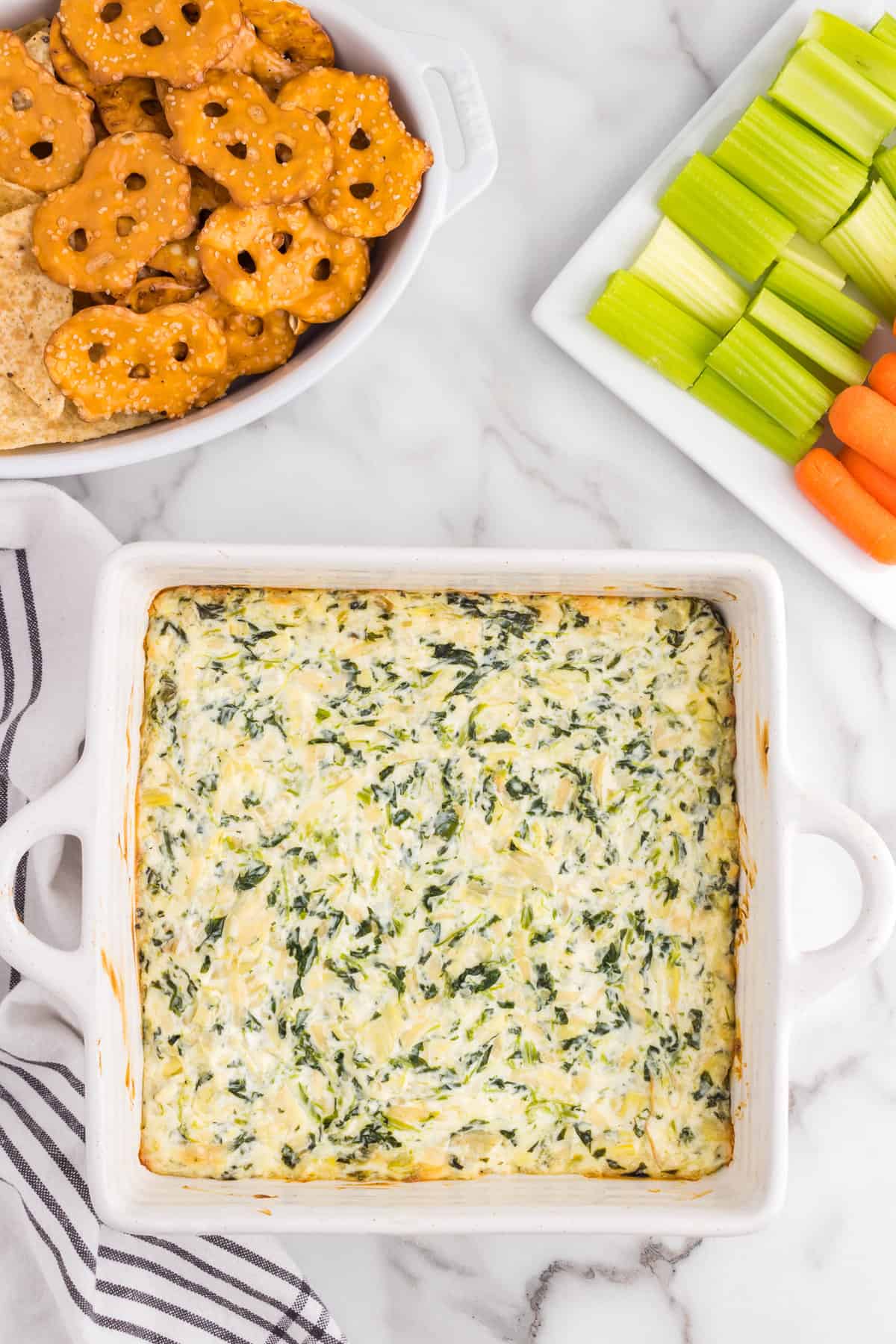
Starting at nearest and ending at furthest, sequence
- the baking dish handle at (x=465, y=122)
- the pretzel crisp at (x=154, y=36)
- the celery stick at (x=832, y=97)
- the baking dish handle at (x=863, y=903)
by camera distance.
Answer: the baking dish handle at (x=863, y=903) < the pretzel crisp at (x=154, y=36) < the baking dish handle at (x=465, y=122) < the celery stick at (x=832, y=97)

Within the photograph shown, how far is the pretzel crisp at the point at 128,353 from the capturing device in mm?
1443

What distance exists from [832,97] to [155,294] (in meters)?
0.92

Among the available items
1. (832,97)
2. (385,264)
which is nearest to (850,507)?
(832,97)

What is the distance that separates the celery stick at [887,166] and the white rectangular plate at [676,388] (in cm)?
18

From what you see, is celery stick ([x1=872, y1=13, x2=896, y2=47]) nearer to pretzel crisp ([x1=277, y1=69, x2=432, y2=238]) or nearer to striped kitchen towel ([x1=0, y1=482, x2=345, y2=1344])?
pretzel crisp ([x1=277, y1=69, x2=432, y2=238])

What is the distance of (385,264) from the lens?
60.2 inches

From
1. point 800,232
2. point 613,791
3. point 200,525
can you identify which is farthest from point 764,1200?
point 800,232

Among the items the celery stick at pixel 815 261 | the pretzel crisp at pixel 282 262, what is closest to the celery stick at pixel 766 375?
the celery stick at pixel 815 261

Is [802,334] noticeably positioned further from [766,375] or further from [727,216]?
[727,216]

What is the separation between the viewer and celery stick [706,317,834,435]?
1661 mm

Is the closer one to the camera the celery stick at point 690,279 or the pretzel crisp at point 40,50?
the pretzel crisp at point 40,50

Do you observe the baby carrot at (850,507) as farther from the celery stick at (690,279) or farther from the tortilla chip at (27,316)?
the tortilla chip at (27,316)

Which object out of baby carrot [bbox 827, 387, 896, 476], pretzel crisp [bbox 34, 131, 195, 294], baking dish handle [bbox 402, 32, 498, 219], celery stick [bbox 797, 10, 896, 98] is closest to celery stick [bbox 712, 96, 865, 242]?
celery stick [bbox 797, 10, 896, 98]

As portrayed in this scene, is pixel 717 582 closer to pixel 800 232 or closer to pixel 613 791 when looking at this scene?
pixel 613 791
